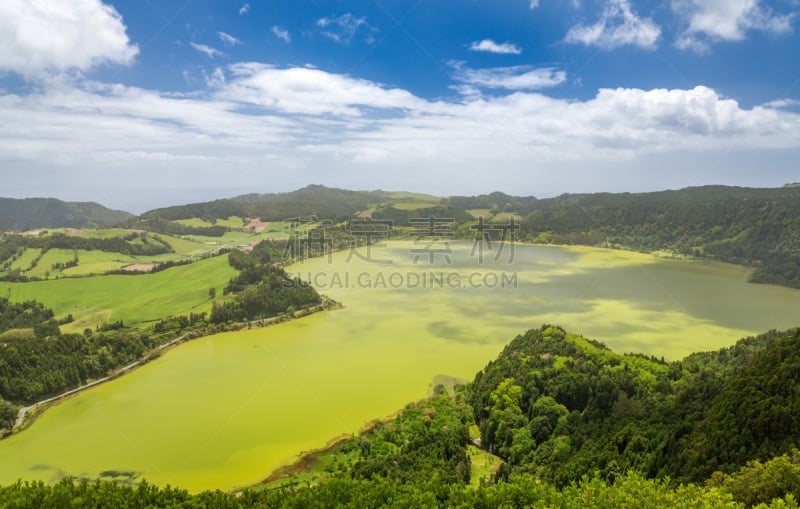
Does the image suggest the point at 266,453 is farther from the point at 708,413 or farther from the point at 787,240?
the point at 787,240

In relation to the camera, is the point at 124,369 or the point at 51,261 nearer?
the point at 124,369

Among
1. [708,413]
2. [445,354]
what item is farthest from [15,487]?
[445,354]

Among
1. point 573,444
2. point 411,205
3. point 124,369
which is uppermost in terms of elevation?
point 411,205

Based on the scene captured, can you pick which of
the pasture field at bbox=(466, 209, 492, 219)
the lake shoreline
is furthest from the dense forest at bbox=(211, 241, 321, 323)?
the pasture field at bbox=(466, 209, 492, 219)

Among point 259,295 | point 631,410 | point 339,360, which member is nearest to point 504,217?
point 259,295

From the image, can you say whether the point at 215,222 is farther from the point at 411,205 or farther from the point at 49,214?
the point at 49,214

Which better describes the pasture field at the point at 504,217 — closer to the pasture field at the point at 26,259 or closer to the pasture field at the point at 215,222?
the pasture field at the point at 215,222

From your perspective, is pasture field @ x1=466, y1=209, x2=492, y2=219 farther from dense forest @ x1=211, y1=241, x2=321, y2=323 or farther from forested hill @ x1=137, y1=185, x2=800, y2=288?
dense forest @ x1=211, y1=241, x2=321, y2=323
